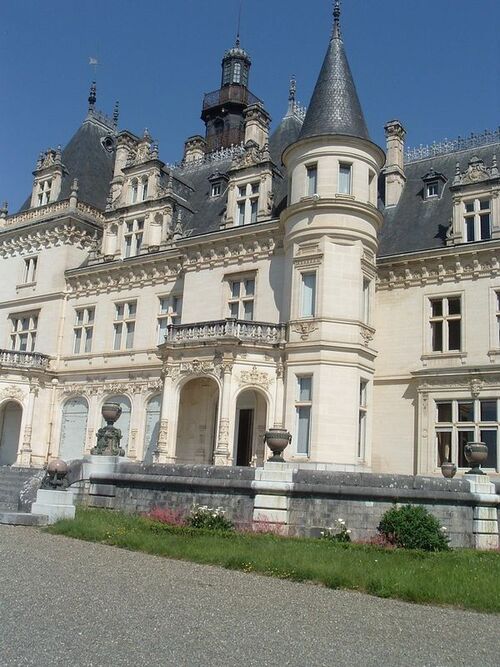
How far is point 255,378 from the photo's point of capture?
24.6 metres

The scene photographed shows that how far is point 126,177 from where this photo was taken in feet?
113

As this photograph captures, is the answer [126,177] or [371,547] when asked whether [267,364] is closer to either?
[371,547]

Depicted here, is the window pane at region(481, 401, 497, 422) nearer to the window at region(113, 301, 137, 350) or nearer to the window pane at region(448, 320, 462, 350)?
the window pane at region(448, 320, 462, 350)

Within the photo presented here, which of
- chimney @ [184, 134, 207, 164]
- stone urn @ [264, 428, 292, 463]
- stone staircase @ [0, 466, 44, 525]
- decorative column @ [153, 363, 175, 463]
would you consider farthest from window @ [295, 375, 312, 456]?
chimney @ [184, 134, 207, 164]

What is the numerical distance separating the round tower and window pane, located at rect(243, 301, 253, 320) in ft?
8.84

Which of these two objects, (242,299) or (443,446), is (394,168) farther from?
(443,446)

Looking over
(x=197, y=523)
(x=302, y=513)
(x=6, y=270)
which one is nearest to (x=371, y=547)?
(x=302, y=513)

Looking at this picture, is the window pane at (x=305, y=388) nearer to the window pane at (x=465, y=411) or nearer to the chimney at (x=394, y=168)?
the window pane at (x=465, y=411)

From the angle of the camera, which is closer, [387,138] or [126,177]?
[387,138]

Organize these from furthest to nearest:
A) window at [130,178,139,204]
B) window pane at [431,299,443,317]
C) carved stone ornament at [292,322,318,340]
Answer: window at [130,178,139,204] < window pane at [431,299,443,317] < carved stone ornament at [292,322,318,340]

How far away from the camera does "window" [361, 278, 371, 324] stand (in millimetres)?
25344

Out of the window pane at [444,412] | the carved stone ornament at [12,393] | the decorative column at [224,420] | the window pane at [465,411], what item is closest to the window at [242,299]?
the decorative column at [224,420]

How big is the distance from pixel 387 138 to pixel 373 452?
13607 mm

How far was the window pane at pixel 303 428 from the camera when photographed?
23344 millimetres
